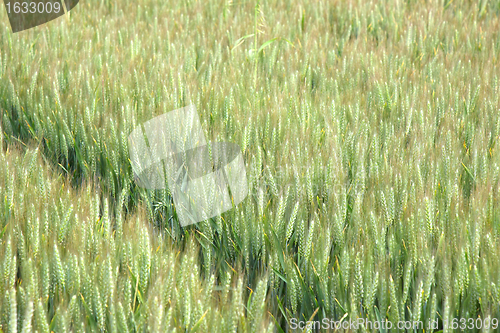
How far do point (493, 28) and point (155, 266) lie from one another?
2.61 m

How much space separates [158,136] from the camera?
4.71 ft

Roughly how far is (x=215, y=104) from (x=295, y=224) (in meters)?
0.71

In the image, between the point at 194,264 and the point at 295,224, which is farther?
the point at 295,224

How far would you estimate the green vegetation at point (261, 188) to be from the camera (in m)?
0.88

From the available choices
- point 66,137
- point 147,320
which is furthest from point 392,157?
point 66,137

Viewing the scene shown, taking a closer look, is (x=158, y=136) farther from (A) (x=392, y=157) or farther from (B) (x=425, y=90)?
(B) (x=425, y=90)

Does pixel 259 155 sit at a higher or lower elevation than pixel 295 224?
higher

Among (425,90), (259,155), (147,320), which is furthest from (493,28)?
(147,320)

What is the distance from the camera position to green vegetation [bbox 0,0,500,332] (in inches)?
34.5

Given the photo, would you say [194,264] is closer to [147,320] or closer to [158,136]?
[147,320]

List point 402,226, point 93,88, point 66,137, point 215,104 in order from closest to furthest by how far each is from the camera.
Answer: point 402,226
point 66,137
point 215,104
point 93,88

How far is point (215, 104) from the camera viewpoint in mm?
1730

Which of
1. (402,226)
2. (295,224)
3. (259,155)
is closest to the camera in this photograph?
(402,226)

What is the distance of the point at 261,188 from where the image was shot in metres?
1.11
